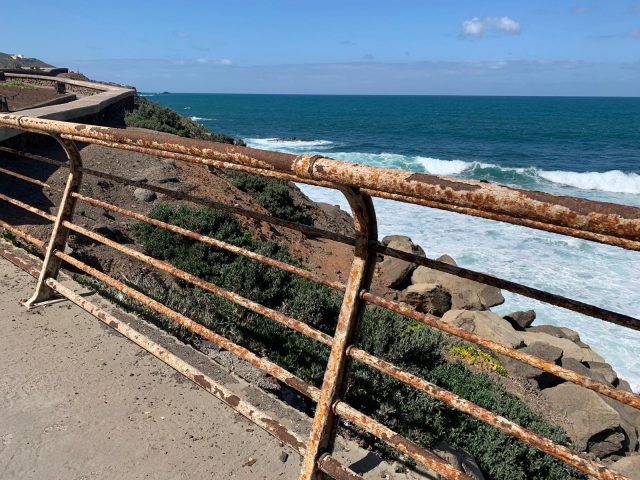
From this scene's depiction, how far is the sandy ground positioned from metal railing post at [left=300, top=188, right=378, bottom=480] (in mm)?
380

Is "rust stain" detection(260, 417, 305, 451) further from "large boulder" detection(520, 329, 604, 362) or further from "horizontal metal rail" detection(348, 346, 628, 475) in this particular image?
"large boulder" detection(520, 329, 604, 362)

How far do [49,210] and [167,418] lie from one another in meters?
6.29

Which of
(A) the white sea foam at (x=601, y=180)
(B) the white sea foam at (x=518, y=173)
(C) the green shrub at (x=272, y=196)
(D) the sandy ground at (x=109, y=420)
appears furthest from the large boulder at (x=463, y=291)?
(A) the white sea foam at (x=601, y=180)

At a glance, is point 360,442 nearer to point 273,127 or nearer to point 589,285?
point 589,285

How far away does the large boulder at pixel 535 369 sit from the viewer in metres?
8.98

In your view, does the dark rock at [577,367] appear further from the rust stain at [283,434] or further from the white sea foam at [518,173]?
the white sea foam at [518,173]

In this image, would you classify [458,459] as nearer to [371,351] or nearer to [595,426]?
[371,351]

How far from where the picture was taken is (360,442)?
9.18 ft

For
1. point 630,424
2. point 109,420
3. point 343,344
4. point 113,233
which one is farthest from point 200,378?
point 630,424

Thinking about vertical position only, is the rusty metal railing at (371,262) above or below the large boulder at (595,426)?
above

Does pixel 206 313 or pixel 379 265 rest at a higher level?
pixel 206 313

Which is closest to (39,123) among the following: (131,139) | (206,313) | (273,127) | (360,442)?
(131,139)

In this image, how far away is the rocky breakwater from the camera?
25.3 feet

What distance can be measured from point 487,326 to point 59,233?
7.98 m
